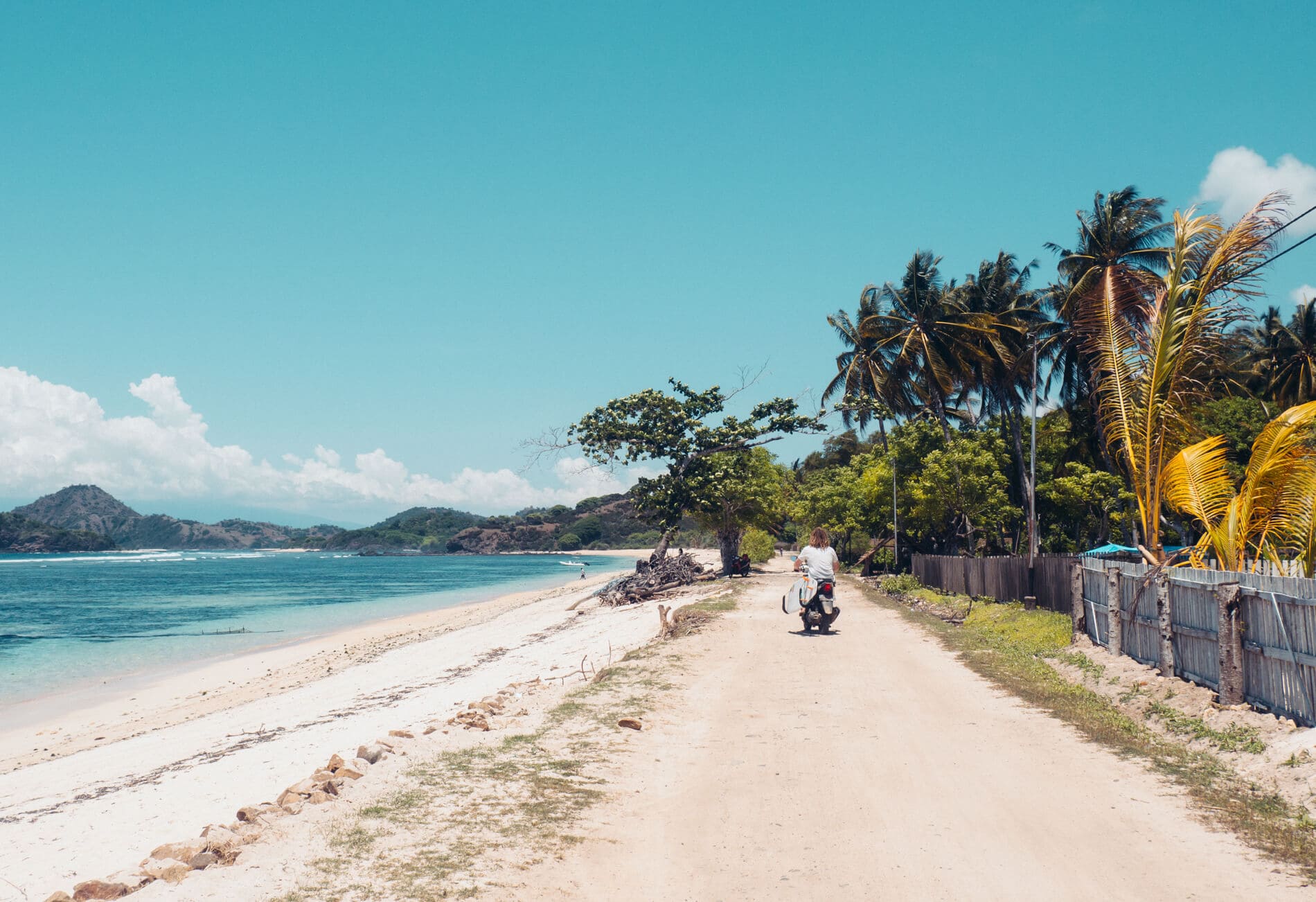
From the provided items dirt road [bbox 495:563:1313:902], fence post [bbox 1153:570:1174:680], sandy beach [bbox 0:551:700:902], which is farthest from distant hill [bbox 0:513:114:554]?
fence post [bbox 1153:570:1174:680]

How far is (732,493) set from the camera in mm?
42219

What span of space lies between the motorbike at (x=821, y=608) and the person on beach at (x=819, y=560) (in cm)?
5

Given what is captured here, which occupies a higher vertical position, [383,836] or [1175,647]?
[1175,647]

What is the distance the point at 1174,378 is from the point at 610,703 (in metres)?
8.93

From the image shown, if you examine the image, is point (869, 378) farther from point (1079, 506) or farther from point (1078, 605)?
point (1078, 605)

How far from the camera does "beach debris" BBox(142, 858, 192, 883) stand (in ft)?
15.4

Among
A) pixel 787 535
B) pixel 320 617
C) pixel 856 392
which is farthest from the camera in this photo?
pixel 787 535

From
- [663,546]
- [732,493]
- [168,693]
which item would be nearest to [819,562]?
[168,693]

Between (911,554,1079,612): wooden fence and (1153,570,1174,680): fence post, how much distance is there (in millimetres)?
7851

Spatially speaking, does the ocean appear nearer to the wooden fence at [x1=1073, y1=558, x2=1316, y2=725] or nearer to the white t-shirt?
the white t-shirt

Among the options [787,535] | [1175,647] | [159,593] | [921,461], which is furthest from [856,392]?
[787,535]

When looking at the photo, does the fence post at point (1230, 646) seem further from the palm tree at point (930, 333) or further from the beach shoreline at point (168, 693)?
the palm tree at point (930, 333)

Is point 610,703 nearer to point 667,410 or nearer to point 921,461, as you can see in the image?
point 667,410

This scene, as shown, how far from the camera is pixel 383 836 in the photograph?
5.40 meters
